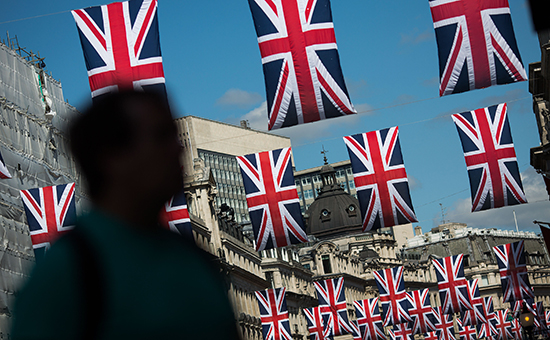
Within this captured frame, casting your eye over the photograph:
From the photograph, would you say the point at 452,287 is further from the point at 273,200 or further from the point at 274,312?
the point at 273,200

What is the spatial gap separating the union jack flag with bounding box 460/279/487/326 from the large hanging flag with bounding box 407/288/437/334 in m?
2.88

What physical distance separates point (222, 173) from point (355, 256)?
26144 millimetres

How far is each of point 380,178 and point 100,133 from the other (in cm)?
2542

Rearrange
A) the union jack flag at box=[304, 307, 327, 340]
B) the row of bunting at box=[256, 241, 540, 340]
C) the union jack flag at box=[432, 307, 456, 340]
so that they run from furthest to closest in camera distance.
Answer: the union jack flag at box=[432, 307, 456, 340]
the union jack flag at box=[304, 307, 327, 340]
the row of bunting at box=[256, 241, 540, 340]

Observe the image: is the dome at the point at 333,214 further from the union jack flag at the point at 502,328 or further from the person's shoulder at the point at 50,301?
the person's shoulder at the point at 50,301

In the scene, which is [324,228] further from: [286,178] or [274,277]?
[286,178]

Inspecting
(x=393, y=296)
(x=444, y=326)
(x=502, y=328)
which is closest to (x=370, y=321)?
(x=393, y=296)

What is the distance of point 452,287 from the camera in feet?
176

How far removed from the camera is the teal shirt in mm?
2133

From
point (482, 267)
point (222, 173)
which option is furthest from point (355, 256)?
point (482, 267)

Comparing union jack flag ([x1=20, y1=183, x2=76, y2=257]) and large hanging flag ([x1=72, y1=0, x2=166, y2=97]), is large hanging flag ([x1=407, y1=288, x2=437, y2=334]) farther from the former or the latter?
large hanging flag ([x1=72, y1=0, x2=166, y2=97])

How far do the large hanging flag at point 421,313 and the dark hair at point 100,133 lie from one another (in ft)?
182

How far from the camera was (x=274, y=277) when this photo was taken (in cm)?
7488

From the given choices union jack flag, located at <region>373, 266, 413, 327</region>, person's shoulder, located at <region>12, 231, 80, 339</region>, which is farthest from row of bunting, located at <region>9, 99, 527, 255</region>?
union jack flag, located at <region>373, 266, 413, 327</region>
